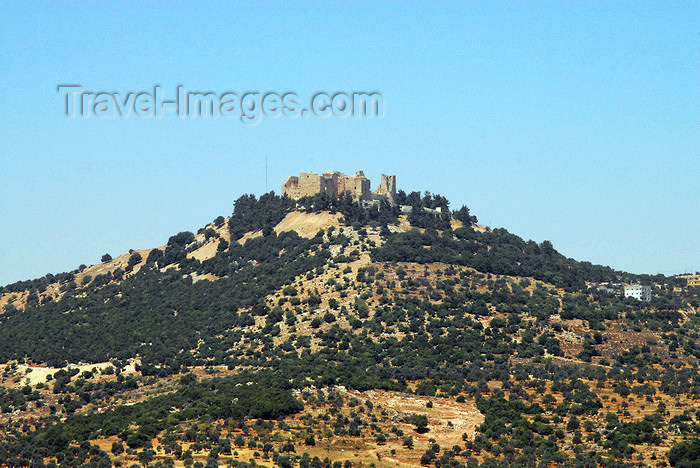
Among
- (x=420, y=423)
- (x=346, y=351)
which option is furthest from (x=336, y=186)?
(x=420, y=423)

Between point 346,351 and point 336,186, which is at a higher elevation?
point 336,186

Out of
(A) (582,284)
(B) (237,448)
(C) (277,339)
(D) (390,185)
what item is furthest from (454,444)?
(D) (390,185)

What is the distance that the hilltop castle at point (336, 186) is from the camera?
146 metres

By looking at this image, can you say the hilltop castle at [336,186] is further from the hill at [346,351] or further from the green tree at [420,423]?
the green tree at [420,423]

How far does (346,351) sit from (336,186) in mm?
47528

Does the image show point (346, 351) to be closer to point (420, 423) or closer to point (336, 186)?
point (420, 423)

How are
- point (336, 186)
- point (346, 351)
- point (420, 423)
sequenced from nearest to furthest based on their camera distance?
point (420, 423), point (346, 351), point (336, 186)

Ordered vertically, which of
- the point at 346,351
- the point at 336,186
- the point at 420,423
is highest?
the point at 336,186

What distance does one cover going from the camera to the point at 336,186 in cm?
14812

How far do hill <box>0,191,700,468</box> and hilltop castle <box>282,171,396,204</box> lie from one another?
7.86ft

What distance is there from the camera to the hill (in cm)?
7369

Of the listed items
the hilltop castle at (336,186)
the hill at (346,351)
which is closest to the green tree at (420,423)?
the hill at (346,351)

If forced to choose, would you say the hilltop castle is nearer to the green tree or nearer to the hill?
the hill

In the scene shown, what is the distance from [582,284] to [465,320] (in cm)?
2793
